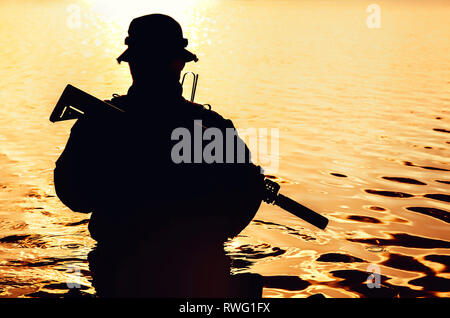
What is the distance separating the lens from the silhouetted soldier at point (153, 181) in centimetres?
393

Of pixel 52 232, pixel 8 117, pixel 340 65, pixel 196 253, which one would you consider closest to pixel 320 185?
pixel 52 232

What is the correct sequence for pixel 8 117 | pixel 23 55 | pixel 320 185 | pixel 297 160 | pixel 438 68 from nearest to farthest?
pixel 320 185
pixel 297 160
pixel 8 117
pixel 438 68
pixel 23 55

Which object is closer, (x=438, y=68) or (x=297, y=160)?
(x=297, y=160)

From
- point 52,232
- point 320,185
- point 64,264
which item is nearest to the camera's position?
point 64,264

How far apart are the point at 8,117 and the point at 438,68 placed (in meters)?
Result: 20.0

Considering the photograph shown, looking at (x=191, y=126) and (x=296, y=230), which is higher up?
(x=191, y=126)

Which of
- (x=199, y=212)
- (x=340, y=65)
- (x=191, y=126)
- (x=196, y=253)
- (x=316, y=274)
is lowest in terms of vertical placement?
(x=316, y=274)

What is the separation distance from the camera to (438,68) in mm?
27531

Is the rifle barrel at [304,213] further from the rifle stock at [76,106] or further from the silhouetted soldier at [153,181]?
the rifle stock at [76,106]

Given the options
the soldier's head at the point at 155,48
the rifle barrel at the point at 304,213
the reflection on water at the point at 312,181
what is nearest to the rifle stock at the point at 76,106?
the soldier's head at the point at 155,48

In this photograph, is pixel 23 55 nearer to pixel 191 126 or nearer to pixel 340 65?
pixel 340 65

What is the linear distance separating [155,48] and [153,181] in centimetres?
87

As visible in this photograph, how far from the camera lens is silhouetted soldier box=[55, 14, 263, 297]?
3930 mm

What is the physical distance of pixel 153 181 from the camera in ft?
12.9
